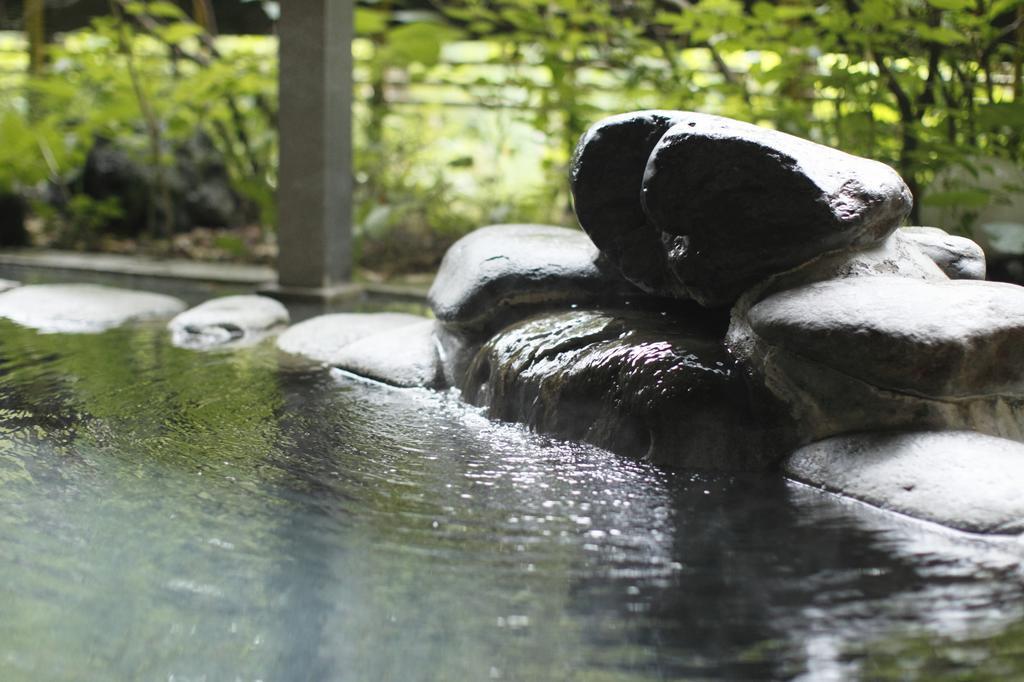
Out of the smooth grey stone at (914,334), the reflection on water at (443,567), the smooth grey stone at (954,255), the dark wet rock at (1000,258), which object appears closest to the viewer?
the reflection on water at (443,567)

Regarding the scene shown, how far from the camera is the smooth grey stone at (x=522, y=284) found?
12.2 feet

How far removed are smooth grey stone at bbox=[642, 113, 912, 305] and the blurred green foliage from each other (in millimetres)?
2031

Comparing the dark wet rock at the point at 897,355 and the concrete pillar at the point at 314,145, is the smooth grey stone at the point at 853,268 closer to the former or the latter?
the dark wet rock at the point at 897,355

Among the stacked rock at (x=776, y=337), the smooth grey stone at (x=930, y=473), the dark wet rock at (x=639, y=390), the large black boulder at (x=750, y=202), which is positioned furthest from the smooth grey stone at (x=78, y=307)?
the smooth grey stone at (x=930, y=473)

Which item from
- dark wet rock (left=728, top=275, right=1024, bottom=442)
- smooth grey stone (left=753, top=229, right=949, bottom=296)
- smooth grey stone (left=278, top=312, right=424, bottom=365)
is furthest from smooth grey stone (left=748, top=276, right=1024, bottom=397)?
smooth grey stone (left=278, top=312, right=424, bottom=365)

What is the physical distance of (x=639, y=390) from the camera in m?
2.87

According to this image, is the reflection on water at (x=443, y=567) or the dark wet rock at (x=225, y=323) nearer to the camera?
the reflection on water at (x=443, y=567)

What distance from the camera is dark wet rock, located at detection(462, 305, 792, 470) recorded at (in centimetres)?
280

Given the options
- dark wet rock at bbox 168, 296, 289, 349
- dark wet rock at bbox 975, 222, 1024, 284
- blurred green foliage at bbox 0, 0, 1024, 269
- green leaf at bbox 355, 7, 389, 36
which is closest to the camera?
dark wet rock at bbox 975, 222, 1024, 284

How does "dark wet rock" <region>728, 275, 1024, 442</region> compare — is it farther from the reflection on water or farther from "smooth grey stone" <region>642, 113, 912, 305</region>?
the reflection on water

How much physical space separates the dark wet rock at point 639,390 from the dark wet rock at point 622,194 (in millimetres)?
183

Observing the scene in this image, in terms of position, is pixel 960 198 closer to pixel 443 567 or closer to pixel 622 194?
pixel 622 194

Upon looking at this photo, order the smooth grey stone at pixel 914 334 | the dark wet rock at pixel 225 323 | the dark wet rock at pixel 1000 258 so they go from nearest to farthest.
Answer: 1. the smooth grey stone at pixel 914 334
2. the dark wet rock at pixel 1000 258
3. the dark wet rock at pixel 225 323

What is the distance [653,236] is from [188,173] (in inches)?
256
